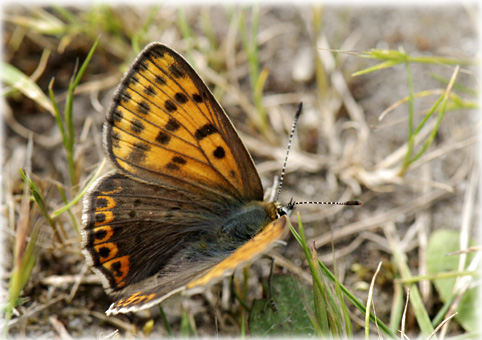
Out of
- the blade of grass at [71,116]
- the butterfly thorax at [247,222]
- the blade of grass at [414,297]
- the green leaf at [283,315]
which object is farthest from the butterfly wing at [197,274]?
the blade of grass at [414,297]

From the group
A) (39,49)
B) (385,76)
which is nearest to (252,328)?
(385,76)

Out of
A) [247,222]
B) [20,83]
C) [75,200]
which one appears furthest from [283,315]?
[20,83]

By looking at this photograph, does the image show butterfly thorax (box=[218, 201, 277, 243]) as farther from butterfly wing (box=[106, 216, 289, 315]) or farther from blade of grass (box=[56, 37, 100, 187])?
blade of grass (box=[56, 37, 100, 187])

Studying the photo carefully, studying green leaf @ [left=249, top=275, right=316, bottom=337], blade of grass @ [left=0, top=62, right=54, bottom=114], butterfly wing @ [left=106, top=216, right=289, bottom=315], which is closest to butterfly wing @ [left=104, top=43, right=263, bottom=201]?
butterfly wing @ [left=106, top=216, right=289, bottom=315]

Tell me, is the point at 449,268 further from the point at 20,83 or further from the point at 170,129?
the point at 20,83

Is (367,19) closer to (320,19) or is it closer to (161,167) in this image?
(320,19)

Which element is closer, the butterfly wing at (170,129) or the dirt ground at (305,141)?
the butterfly wing at (170,129)

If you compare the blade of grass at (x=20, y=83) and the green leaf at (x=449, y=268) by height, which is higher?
the blade of grass at (x=20, y=83)

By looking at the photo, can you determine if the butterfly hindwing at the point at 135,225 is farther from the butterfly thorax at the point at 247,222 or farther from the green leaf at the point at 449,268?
the green leaf at the point at 449,268
